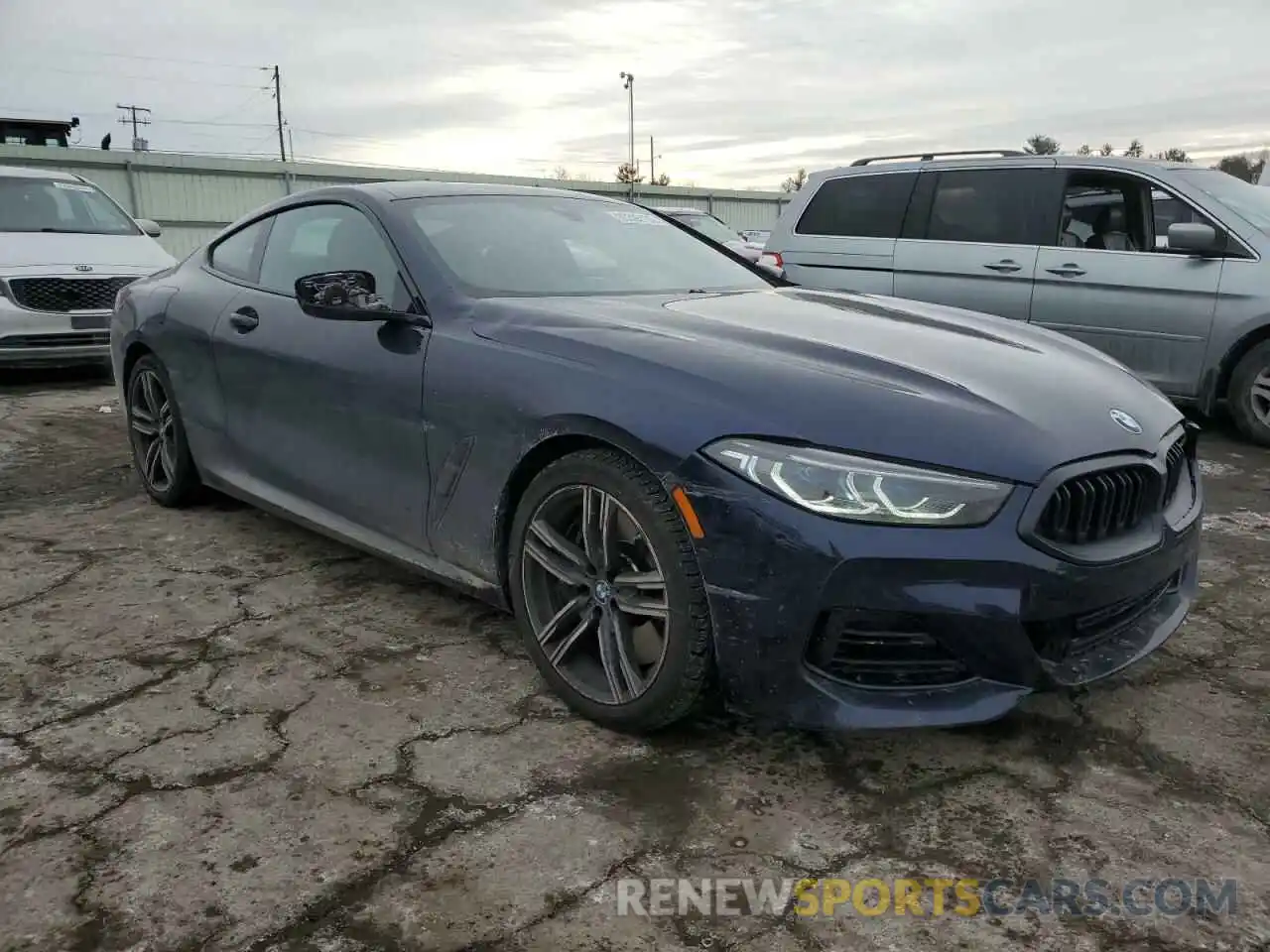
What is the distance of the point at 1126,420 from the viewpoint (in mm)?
2510

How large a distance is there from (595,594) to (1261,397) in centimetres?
495

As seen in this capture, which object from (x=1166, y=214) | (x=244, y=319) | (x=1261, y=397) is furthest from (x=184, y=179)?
(x=1261, y=397)

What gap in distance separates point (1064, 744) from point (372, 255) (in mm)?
2454

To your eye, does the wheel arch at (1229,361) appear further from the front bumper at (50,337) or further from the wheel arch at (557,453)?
the front bumper at (50,337)

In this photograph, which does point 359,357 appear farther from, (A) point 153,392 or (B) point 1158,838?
(B) point 1158,838

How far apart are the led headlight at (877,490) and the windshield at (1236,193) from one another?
16.0 ft

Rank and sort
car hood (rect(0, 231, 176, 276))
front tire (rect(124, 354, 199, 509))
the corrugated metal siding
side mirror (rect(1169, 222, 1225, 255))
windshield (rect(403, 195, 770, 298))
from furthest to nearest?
the corrugated metal siding < car hood (rect(0, 231, 176, 276)) < side mirror (rect(1169, 222, 1225, 255)) < front tire (rect(124, 354, 199, 509)) < windshield (rect(403, 195, 770, 298))

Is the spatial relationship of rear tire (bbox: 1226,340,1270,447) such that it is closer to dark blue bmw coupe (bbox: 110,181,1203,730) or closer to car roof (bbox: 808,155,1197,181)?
car roof (bbox: 808,155,1197,181)

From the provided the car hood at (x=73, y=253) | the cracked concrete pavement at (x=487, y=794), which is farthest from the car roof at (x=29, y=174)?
the cracked concrete pavement at (x=487, y=794)

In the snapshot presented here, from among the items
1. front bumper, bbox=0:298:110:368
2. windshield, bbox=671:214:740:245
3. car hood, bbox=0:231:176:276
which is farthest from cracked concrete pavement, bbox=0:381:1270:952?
windshield, bbox=671:214:740:245

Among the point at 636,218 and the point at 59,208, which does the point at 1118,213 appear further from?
the point at 59,208

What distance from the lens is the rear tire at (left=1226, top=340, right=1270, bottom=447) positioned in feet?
19.1

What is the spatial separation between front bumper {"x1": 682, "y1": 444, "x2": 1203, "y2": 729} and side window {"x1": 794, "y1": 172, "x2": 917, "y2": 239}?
533 cm

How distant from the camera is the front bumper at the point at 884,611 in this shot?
212 centimetres
